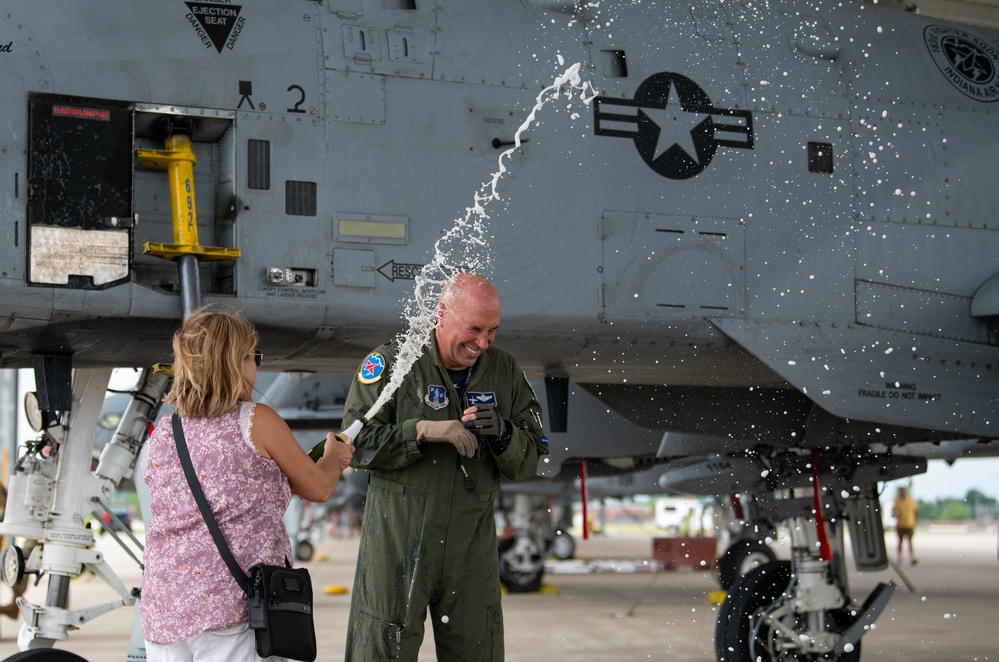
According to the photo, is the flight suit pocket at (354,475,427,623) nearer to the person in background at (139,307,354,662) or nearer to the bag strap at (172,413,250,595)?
the person in background at (139,307,354,662)

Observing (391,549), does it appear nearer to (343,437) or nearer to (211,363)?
(343,437)

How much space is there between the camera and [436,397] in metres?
4.00

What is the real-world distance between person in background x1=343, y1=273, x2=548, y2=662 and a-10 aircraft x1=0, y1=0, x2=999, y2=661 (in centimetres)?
133

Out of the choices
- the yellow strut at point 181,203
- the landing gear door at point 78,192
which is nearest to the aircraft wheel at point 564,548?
the yellow strut at point 181,203

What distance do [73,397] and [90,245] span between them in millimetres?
1412

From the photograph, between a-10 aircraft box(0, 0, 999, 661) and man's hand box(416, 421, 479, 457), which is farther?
a-10 aircraft box(0, 0, 999, 661)

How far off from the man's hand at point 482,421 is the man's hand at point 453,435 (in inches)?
1.4

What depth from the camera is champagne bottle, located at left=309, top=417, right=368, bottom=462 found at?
3489 mm

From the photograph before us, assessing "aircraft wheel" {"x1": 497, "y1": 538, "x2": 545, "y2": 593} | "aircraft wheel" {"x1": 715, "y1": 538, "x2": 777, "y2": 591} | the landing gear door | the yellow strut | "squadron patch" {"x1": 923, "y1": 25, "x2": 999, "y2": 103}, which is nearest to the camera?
the landing gear door

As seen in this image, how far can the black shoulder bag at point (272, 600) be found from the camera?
3031 millimetres

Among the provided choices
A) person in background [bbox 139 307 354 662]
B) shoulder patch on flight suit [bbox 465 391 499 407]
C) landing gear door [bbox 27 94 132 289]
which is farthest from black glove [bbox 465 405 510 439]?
landing gear door [bbox 27 94 132 289]

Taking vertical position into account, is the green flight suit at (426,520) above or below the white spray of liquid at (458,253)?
below

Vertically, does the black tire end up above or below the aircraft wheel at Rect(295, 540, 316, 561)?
above

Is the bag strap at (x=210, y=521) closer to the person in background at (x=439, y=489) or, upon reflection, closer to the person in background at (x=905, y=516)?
the person in background at (x=439, y=489)
